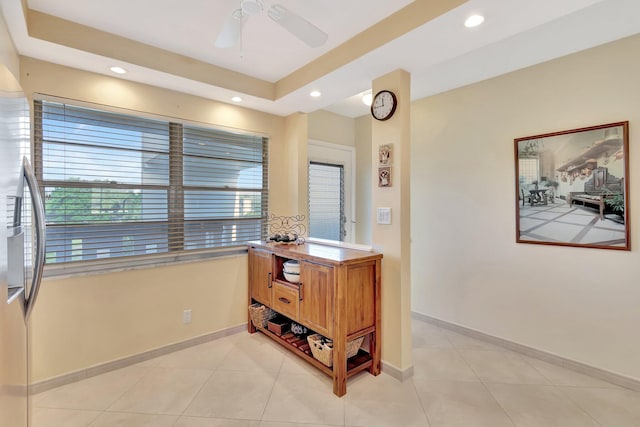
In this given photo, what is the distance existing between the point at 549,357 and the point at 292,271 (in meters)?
2.32

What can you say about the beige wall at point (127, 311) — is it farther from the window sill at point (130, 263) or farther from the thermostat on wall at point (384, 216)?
the thermostat on wall at point (384, 216)

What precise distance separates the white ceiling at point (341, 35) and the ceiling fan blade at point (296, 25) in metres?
0.34

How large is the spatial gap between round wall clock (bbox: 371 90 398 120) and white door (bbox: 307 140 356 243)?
1566mm

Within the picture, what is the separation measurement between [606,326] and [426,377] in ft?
4.70

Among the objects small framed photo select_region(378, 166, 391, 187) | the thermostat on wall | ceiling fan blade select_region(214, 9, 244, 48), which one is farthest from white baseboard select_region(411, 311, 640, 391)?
ceiling fan blade select_region(214, 9, 244, 48)

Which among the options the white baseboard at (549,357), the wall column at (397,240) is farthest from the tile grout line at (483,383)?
the wall column at (397,240)

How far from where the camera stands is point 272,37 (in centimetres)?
216

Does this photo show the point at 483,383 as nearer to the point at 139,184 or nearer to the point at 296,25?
the point at 296,25

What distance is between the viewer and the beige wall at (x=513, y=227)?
86.3 inches

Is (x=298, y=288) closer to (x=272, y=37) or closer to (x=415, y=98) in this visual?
(x=272, y=37)

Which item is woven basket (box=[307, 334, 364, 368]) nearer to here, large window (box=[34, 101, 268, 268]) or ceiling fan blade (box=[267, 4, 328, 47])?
large window (box=[34, 101, 268, 268])

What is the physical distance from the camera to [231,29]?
1.62 meters

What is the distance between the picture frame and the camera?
7.18 feet

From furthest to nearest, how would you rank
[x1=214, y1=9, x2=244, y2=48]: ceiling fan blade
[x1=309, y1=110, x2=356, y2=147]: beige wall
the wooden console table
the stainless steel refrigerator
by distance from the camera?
[x1=309, y1=110, x2=356, y2=147]: beige wall
the wooden console table
[x1=214, y1=9, x2=244, y2=48]: ceiling fan blade
the stainless steel refrigerator
